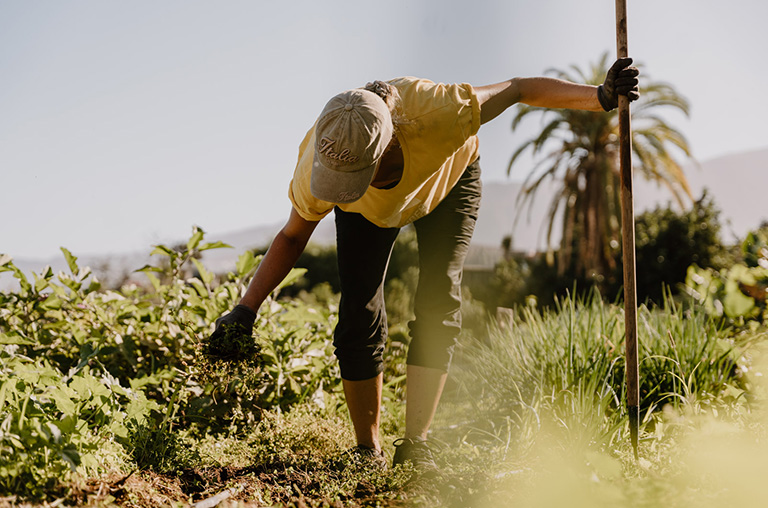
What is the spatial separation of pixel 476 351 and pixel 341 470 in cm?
193

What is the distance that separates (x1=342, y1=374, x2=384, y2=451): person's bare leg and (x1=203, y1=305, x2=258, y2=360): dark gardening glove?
388mm

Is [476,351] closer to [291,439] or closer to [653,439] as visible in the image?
[653,439]

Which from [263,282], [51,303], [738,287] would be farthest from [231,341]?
[738,287]

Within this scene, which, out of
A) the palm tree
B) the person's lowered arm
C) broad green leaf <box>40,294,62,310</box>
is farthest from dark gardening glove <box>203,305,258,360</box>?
the palm tree

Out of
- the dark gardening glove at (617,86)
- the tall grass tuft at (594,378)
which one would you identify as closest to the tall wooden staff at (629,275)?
the dark gardening glove at (617,86)

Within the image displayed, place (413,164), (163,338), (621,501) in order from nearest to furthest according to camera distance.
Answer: (621,501)
(413,164)
(163,338)

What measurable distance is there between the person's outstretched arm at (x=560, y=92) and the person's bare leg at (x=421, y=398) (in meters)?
0.97

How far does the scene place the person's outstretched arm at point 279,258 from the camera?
2037mm

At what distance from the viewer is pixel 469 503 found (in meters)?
1.62

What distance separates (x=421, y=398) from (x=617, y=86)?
4.34 feet

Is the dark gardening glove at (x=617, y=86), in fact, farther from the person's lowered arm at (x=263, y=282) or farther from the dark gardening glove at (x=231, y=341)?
the dark gardening glove at (x=231, y=341)

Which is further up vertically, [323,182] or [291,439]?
[323,182]

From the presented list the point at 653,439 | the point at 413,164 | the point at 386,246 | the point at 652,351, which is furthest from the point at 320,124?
the point at 652,351

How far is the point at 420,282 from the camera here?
7.63 ft
